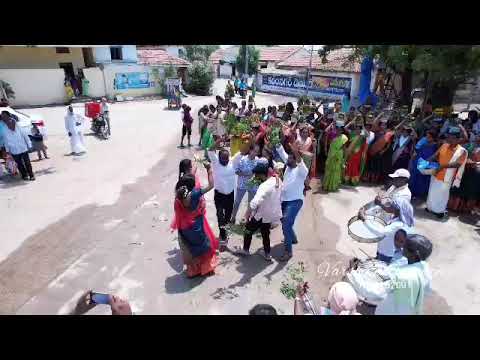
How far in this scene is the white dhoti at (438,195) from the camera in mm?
6773

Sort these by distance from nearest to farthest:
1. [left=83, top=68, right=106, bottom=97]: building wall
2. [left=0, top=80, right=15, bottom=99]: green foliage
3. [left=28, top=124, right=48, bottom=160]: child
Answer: [left=28, top=124, right=48, bottom=160]: child, [left=0, top=80, right=15, bottom=99]: green foliage, [left=83, top=68, right=106, bottom=97]: building wall

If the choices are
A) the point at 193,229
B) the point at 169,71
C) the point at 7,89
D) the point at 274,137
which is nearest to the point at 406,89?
the point at 274,137

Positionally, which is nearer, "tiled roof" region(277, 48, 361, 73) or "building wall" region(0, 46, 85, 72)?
"building wall" region(0, 46, 85, 72)

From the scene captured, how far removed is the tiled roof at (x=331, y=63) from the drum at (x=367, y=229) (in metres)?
17.3

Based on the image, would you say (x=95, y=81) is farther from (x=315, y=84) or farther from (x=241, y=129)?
(x=241, y=129)

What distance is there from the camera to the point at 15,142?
8.28 m

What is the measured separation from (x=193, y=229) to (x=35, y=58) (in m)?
23.0

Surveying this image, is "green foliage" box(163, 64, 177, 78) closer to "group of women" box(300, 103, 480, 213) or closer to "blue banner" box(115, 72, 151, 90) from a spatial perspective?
"blue banner" box(115, 72, 151, 90)

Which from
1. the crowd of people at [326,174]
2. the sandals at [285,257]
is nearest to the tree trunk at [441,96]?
the crowd of people at [326,174]

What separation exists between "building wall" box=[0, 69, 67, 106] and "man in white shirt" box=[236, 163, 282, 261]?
65.0ft

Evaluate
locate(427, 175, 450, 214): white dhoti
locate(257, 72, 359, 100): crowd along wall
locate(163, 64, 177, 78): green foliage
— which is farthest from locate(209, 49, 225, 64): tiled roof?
locate(427, 175, 450, 214): white dhoti

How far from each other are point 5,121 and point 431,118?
10.6 metres

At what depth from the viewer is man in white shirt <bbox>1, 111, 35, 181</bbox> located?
26.8 feet
